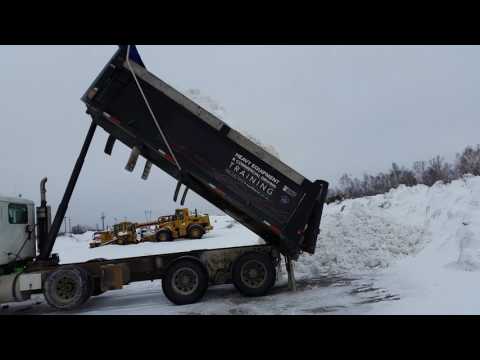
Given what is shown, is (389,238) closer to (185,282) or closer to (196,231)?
(185,282)

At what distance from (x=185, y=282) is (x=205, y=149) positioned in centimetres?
283

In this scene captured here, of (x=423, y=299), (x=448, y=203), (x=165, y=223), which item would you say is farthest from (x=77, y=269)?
(x=165, y=223)

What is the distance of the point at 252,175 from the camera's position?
26.2ft

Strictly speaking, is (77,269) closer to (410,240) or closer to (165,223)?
(410,240)

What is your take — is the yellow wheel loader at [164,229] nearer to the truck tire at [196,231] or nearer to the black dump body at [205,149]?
the truck tire at [196,231]

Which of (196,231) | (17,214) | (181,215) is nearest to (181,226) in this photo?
(181,215)

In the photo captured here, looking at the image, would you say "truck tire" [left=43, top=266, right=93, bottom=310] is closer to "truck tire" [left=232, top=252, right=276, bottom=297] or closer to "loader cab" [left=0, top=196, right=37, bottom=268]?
"loader cab" [left=0, top=196, right=37, bottom=268]

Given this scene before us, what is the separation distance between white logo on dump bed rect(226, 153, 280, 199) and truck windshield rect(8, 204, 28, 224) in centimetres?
480

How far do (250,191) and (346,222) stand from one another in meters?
5.00

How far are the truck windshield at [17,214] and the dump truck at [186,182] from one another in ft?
0.14

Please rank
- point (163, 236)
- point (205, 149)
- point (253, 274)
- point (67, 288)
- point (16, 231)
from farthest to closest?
point (163, 236) → point (16, 231) → point (253, 274) → point (205, 149) → point (67, 288)

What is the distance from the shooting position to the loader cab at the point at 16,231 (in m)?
7.95

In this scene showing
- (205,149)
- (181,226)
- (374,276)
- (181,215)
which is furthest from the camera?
(181,215)

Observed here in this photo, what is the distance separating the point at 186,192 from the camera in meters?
8.91
